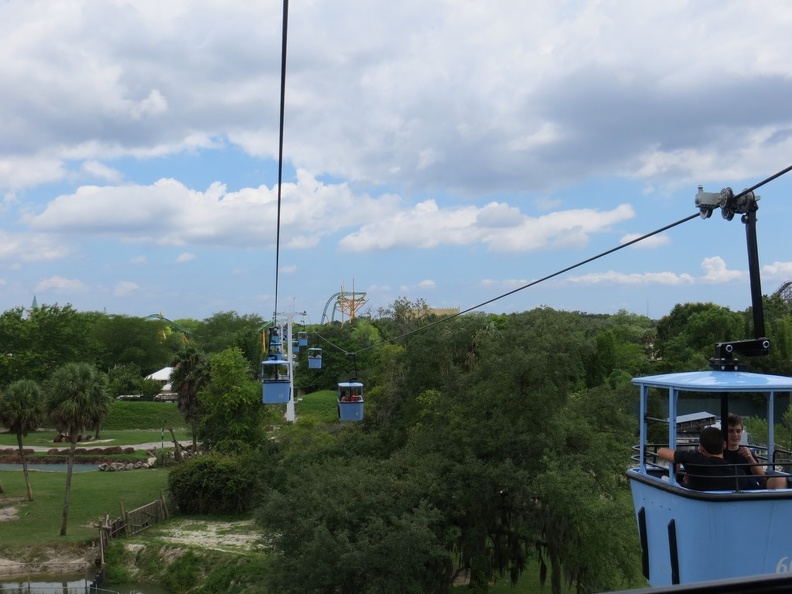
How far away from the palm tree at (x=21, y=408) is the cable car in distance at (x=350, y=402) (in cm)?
1850

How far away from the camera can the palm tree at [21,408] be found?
133ft

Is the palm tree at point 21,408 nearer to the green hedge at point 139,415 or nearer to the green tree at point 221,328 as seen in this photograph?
the green hedge at point 139,415

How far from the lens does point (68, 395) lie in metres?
35.4

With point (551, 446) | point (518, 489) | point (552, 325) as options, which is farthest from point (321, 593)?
point (552, 325)

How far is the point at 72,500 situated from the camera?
4112cm

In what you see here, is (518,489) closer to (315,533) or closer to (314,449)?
(315,533)

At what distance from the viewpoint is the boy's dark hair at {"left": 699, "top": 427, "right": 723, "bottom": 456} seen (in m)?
8.45

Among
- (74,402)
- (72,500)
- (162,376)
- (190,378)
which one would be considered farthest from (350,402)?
(162,376)

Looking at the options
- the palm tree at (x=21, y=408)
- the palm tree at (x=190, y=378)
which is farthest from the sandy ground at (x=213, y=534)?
the palm tree at (x=190, y=378)

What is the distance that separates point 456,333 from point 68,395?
1777 cm

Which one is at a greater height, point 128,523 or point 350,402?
point 350,402

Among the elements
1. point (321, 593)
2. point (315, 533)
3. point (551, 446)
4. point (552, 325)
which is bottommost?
point (321, 593)

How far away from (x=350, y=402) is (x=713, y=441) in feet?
75.7

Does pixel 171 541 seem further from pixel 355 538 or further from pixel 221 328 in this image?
pixel 221 328
